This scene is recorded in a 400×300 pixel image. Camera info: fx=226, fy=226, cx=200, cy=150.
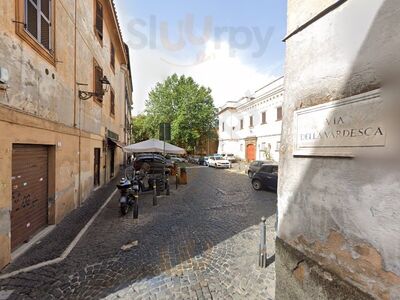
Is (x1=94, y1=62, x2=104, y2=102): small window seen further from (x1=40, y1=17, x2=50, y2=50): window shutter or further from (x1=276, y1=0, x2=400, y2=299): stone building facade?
(x1=276, y1=0, x2=400, y2=299): stone building facade

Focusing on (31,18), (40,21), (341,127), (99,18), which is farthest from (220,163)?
(341,127)

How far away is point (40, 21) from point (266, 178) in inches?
392

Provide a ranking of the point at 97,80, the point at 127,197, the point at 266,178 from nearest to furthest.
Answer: the point at 127,197
the point at 97,80
the point at 266,178

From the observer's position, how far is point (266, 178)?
10945 mm

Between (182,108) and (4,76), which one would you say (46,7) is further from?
(182,108)

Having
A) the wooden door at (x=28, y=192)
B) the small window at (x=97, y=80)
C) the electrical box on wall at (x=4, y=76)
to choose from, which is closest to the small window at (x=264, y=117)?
the small window at (x=97, y=80)

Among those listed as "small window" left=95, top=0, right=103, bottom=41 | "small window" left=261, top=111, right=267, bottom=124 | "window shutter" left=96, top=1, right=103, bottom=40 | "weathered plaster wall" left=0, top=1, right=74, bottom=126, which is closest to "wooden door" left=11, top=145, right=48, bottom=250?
"weathered plaster wall" left=0, top=1, right=74, bottom=126

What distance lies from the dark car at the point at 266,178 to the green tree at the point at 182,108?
20.2 meters

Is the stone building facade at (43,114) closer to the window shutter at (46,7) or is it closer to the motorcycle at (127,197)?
the window shutter at (46,7)

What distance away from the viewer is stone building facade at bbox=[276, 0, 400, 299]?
1.82 m

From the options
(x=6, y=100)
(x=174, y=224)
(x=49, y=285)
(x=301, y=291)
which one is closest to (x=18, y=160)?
(x=6, y=100)

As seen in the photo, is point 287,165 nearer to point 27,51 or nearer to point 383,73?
point 383,73

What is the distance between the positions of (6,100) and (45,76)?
1717 millimetres

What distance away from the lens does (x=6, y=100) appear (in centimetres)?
381
